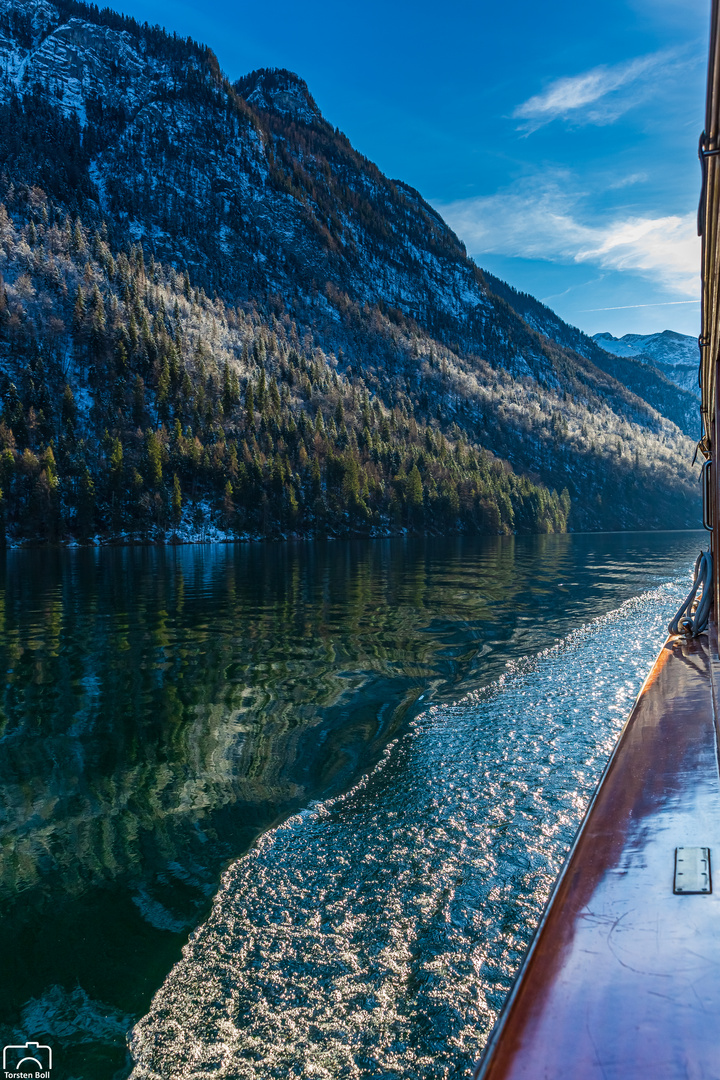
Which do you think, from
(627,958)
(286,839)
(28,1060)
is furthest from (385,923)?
(627,958)

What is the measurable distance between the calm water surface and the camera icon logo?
0.08 meters

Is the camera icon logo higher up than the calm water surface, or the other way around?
the calm water surface

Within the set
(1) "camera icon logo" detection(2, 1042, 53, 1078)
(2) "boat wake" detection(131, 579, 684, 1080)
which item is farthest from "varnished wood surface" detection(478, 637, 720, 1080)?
(1) "camera icon logo" detection(2, 1042, 53, 1078)

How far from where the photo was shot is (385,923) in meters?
4.93

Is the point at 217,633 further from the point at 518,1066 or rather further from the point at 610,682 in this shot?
the point at 518,1066

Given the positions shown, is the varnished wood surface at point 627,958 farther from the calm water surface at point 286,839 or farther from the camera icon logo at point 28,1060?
the camera icon logo at point 28,1060

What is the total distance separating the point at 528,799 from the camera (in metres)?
7.02

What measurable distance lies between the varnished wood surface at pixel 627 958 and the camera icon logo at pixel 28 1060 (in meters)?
3.44

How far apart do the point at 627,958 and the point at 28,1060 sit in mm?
3930

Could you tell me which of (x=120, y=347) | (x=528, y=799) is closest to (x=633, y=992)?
(x=528, y=799)

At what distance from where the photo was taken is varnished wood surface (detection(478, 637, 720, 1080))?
1.91 m

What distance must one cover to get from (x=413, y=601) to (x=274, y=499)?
259 feet

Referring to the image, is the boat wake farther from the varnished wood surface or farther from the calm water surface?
the varnished wood surface

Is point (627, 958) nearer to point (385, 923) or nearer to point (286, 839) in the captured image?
point (385, 923)
